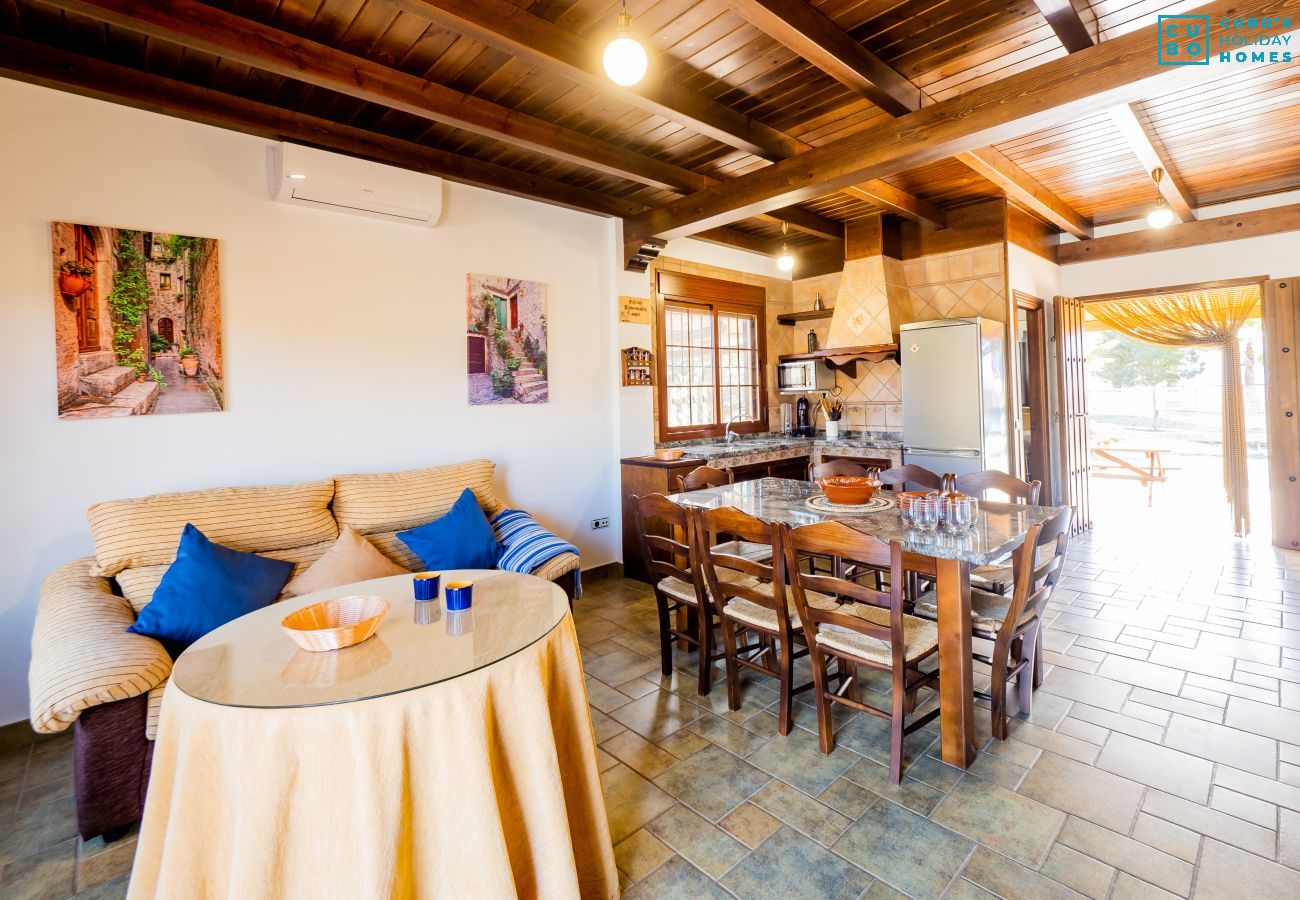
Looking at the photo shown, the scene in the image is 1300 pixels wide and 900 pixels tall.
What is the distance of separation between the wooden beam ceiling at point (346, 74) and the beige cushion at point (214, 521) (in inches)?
69.4

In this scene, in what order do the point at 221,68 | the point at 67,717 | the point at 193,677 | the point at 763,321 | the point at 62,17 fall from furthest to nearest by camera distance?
the point at 763,321 < the point at 221,68 < the point at 62,17 < the point at 67,717 < the point at 193,677

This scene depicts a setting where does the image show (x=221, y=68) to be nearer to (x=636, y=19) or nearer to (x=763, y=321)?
(x=636, y=19)

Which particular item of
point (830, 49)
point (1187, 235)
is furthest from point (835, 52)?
point (1187, 235)

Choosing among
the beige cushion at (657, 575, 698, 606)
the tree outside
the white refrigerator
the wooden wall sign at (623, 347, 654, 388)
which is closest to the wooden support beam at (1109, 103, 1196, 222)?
the white refrigerator

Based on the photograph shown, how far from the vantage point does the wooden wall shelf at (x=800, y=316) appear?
5.65 m

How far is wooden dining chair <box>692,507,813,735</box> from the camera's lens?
2.18 m

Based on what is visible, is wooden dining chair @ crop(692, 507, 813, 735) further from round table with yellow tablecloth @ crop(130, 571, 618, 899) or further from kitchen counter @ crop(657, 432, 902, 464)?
kitchen counter @ crop(657, 432, 902, 464)

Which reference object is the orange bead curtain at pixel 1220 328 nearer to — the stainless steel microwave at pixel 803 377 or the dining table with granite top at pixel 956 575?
the stainless steel microwave at pixel 803 377

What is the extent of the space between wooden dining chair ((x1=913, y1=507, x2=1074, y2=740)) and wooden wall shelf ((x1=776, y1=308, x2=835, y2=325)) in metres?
3.57

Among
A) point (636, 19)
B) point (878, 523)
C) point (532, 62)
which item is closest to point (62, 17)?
point (532, 62)

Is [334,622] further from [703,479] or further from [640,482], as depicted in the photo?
[640,482]

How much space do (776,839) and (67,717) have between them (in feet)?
6.78

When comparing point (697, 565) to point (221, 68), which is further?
point (221, 68)

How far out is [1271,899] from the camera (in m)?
1.48
